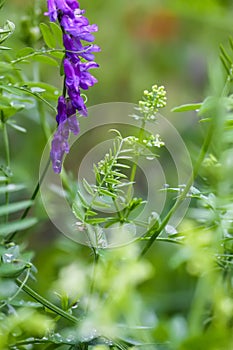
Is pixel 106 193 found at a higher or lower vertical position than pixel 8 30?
→ lower

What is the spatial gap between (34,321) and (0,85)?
259mm

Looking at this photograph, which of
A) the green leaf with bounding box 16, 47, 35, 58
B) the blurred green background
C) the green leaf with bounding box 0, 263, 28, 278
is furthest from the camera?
the blurred green background

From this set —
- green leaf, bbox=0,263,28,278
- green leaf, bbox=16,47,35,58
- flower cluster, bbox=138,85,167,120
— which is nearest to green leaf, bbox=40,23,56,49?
green leaf, bbox=16,47,35,58

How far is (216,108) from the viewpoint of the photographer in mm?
552

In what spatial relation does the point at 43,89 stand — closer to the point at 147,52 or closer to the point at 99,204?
the point at 99,204

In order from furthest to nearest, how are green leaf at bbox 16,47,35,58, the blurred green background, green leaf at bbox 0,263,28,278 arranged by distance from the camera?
the blurred green background < green leaf at bbox 16,47,35,58 < green leaf at bbox 0,263,28,278

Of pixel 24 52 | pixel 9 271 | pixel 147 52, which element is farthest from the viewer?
pixel 147 52

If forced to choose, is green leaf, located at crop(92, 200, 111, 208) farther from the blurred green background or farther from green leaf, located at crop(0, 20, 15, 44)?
the blurred green background

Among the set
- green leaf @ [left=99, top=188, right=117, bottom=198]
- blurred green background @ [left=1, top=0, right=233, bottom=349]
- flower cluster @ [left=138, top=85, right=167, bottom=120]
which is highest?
flower cluster @ [left=138, top=85, right=167, bottom=120]

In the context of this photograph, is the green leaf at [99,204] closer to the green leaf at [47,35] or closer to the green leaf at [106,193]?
the green leaf at [106,193]

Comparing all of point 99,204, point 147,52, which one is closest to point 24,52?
point 99,204

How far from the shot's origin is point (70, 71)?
59 cm

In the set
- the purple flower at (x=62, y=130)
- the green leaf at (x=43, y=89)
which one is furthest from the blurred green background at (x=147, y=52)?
the purple flower at (x=62, y=130)

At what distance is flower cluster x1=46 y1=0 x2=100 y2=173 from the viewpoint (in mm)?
595
